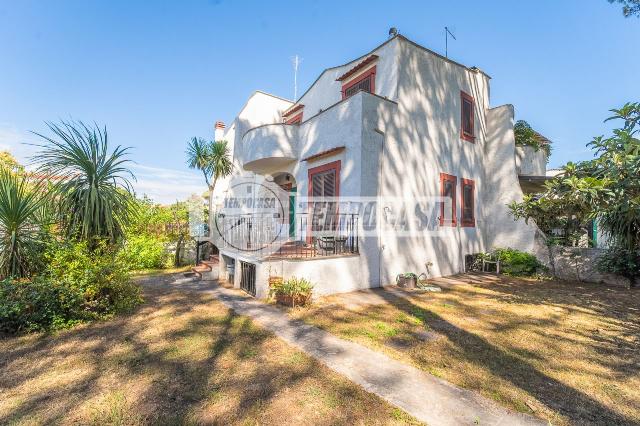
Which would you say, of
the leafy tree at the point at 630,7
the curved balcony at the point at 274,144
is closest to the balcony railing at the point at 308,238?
the curved balcony at the point at 274,144

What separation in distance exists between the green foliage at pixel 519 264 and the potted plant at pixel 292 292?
Result: 8587 millimetres

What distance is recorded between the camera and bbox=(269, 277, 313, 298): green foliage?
21.3ft

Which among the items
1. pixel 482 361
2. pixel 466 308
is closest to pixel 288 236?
pixel 466 308

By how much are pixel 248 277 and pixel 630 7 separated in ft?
42.7

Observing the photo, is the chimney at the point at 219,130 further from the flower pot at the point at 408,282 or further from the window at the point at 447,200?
the flower pot at the point at 408,282

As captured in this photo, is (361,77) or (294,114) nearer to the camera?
(361,77)

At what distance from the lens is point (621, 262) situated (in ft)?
29.3

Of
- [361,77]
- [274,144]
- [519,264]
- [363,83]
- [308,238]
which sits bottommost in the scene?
[519,264]

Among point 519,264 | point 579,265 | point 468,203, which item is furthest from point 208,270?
point 579,265

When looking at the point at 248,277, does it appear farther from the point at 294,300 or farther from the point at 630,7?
the point at 630,7

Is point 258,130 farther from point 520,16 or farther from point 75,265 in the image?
point 520,16

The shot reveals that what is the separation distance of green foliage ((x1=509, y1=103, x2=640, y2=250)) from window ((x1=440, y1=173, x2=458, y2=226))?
7.49ft

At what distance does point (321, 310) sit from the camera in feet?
20.8

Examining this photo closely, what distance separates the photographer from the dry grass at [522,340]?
3.14 meters
